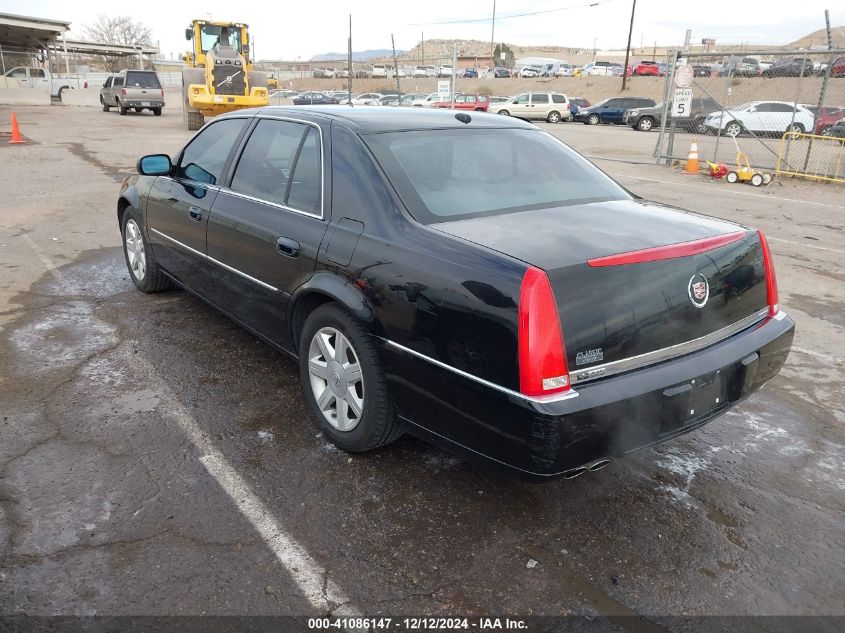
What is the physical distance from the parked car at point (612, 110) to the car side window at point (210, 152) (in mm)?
32636

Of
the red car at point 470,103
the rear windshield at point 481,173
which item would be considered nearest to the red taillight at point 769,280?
the rear windshield at point 481,173

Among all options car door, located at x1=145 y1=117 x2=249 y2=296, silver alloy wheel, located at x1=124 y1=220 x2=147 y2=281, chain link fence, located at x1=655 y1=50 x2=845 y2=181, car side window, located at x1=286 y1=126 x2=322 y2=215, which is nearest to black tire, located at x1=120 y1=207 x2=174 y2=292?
silver alloy wheel, located at x1=124 y1=220 x2=147 y2=281

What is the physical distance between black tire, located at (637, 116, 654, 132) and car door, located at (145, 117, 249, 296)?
28915 mm

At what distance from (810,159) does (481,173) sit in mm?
14216

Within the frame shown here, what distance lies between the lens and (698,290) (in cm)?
278

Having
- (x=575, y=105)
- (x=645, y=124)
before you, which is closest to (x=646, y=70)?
(x=575, y=105)

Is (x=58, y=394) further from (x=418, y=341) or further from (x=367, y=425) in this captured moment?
(x=418, y=341)

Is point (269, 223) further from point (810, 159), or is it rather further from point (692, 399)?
point (810, 159)

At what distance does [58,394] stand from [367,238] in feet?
7.67

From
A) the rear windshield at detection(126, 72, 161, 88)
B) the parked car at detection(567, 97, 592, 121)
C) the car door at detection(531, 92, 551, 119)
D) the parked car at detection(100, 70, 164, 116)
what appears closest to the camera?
the parked car at detection(100, 70, 164, 116)

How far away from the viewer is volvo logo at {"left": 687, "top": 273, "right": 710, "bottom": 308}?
2.76 m

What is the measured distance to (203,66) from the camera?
22.4m

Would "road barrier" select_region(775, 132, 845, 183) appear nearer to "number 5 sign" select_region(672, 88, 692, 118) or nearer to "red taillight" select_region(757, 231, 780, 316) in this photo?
"number 5 sign" select_region(672, 88, 692, 118)

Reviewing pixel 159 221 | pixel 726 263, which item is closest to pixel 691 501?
pixel 726 263
